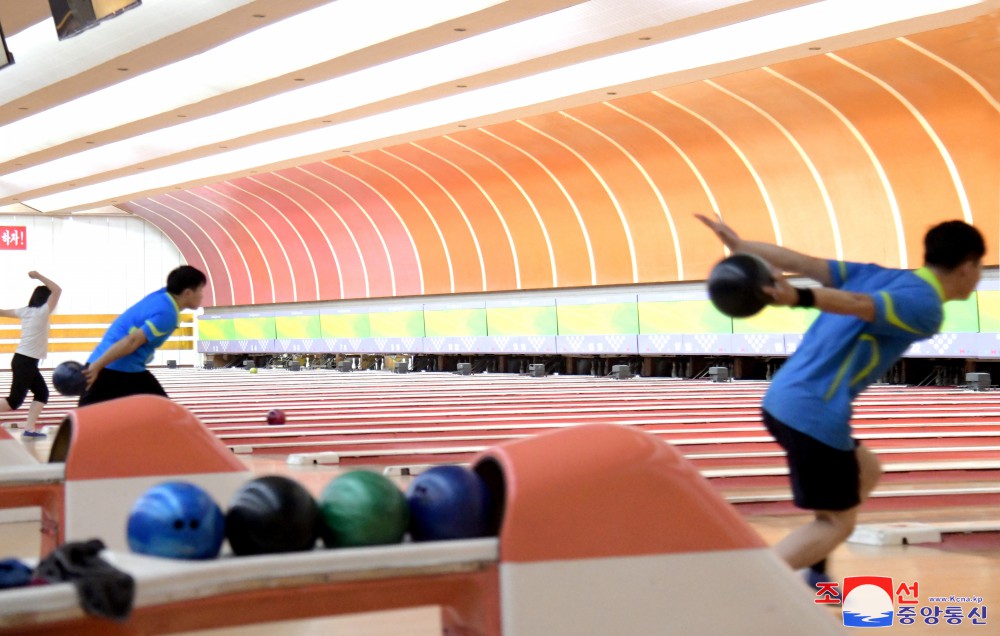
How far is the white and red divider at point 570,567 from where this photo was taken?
9.12 ft

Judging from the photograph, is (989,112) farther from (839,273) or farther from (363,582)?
(363,582)

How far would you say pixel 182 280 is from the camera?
266 inches

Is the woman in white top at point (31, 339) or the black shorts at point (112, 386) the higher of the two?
the woman in white top at point (31, 339)

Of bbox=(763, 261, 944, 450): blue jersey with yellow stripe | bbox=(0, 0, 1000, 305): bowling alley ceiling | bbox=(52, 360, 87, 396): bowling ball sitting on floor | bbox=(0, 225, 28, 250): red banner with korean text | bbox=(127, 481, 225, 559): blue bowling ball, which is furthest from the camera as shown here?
bbox=(0, 225, 28, 250): red banner with korean text

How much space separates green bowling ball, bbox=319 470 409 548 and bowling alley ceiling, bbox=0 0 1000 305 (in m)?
9.09

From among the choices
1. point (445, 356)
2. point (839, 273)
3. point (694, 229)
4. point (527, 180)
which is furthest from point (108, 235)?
point (839, 273)

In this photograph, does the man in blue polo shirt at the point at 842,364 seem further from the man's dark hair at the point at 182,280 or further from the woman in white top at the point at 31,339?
the woman in white top at the point at 31,339

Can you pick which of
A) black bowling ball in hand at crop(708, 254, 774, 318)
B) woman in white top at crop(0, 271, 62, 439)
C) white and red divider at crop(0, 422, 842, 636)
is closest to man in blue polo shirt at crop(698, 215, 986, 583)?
black bowling ball in hand at crop(708, 254, 774, 318)

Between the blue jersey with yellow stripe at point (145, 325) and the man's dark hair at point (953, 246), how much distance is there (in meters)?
4.19

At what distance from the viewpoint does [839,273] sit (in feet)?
13.5

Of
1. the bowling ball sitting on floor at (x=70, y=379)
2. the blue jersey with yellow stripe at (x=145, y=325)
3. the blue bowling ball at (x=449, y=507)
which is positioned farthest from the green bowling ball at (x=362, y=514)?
the bowling ball sitting on floor at (x=70, y=379)

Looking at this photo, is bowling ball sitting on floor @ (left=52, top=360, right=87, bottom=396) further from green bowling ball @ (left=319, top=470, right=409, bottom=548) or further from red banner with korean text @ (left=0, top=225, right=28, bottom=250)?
red banner with korean text @ (left=0, top=225, right=28, bottom=250)

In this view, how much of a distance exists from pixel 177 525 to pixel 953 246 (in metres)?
2.68

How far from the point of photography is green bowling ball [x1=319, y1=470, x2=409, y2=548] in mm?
2973
